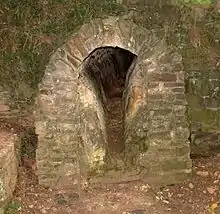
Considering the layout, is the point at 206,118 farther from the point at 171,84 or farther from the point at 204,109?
the point at 171,84

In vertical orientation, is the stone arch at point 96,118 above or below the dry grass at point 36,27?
below

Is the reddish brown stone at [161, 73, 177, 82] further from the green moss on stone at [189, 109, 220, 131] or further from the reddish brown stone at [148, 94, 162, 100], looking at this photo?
the green moss on stone at [189, 109, 220, 131]

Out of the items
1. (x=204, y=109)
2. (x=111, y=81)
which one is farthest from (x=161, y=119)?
(x=111, y=81)

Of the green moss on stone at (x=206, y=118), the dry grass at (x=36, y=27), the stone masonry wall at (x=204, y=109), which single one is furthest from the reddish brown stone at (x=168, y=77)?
the dry grass at (x=36, y=27)

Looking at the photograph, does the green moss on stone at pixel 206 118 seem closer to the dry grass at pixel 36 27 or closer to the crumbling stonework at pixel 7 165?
the dry grass at pixel 36 27

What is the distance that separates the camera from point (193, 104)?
6.13 meters

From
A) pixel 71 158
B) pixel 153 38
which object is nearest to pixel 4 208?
pixel 71 158

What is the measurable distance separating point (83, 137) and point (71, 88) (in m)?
0.71

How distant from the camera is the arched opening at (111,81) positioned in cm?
675

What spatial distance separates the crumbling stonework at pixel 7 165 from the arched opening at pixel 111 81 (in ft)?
4.39

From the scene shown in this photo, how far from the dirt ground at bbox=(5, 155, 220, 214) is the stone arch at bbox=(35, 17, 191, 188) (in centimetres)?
17

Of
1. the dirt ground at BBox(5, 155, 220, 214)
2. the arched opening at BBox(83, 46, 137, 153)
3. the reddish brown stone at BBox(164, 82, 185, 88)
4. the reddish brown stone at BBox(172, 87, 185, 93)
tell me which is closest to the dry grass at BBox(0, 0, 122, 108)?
the arched opening at BBox(83, 46, 137, 153)

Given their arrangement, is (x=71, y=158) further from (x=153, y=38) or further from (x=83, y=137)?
(x=153, y=38)

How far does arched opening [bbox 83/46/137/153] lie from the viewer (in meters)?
6.75
